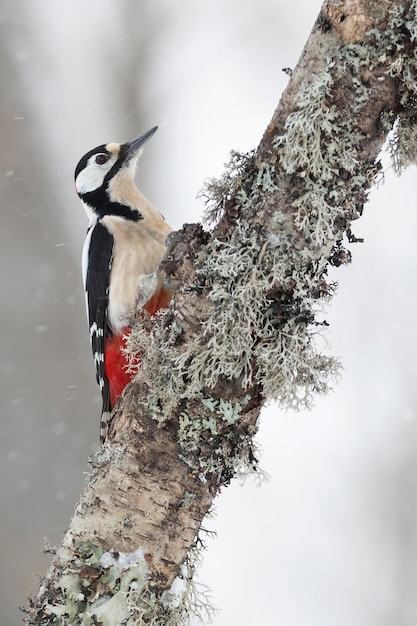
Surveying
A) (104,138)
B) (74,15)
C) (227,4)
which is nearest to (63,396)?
(104,138)

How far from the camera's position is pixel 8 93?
15.6 feet

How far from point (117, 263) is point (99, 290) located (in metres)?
0.14

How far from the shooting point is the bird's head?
358cm

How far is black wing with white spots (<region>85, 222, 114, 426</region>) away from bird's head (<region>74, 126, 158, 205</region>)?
284 mm

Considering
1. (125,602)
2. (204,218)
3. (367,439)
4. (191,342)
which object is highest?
(367,439)

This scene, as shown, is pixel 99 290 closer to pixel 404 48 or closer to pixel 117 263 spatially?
pixel 117 263

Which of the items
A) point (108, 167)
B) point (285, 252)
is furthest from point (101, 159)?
point (285, 252)

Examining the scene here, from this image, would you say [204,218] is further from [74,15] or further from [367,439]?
[367,439]

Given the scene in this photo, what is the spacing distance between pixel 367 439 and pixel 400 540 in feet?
2.77

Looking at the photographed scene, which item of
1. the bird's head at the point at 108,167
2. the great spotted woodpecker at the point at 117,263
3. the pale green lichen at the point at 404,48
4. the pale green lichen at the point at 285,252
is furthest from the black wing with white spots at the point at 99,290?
the pale green lichen at the point at 404,48

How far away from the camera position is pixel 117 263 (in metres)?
3.27

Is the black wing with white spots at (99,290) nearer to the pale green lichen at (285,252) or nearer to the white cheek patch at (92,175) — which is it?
the white cheek patch at (92,175)

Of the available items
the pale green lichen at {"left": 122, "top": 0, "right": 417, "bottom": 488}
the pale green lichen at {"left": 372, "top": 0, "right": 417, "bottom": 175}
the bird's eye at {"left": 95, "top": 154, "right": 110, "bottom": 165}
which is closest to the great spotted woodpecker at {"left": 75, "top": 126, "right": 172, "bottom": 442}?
the bird's eye at {"left": 95, "top": 154, "right": 110, "bottom": 165}

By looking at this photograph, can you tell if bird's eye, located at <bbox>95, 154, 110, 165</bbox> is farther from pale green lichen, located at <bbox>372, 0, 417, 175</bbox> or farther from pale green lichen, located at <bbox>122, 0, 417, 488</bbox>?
pale green lichen, located at <bbox>372, 0, 417, 175</bbox>
